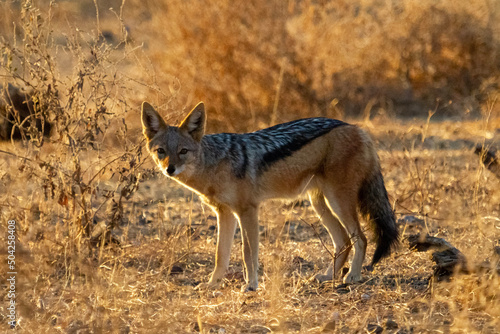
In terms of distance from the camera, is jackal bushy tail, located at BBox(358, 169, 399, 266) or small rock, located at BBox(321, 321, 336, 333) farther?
jackal bushy tail, located at BBox(358, 169, 399, 266)

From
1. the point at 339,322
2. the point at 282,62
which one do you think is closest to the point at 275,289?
the point at 339,322

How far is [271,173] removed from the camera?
593 cm

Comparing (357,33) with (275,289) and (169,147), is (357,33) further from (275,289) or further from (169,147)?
(275,289)

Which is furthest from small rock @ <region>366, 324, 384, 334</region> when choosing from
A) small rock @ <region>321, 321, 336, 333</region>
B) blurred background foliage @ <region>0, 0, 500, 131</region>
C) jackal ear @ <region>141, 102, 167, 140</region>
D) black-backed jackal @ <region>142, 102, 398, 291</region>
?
blurred background foliage @ <region>0, 0, 500, 131</region>

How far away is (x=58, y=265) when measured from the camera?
5.60 meters

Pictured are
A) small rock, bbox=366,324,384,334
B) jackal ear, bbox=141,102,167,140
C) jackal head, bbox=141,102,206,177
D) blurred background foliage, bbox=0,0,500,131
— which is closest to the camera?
small rock, bbox=366,324,384,334

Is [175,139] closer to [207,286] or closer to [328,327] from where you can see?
[207,286]

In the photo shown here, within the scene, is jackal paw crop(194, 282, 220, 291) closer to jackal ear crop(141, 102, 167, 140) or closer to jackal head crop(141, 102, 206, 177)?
jackal head crop(141, 102, 206, 177)

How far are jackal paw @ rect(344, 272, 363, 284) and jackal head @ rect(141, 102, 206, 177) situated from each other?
5.06 ft

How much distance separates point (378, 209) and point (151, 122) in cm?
204

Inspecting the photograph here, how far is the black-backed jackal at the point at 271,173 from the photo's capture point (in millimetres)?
5672

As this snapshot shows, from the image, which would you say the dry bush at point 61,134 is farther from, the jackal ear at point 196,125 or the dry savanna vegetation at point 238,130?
the jackal ear at point 196,125

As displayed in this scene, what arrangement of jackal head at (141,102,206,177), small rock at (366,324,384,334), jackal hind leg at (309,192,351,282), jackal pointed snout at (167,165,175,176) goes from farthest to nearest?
1. jackal hind leg at (309,192,351,282)
2. jackal head at (141,102,206,177)
3. jackal pointed snout at (167,165,175,176)
4. small rock at (366,324,384,334)

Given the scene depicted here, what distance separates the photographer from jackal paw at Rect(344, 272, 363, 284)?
→ 5660 mm
